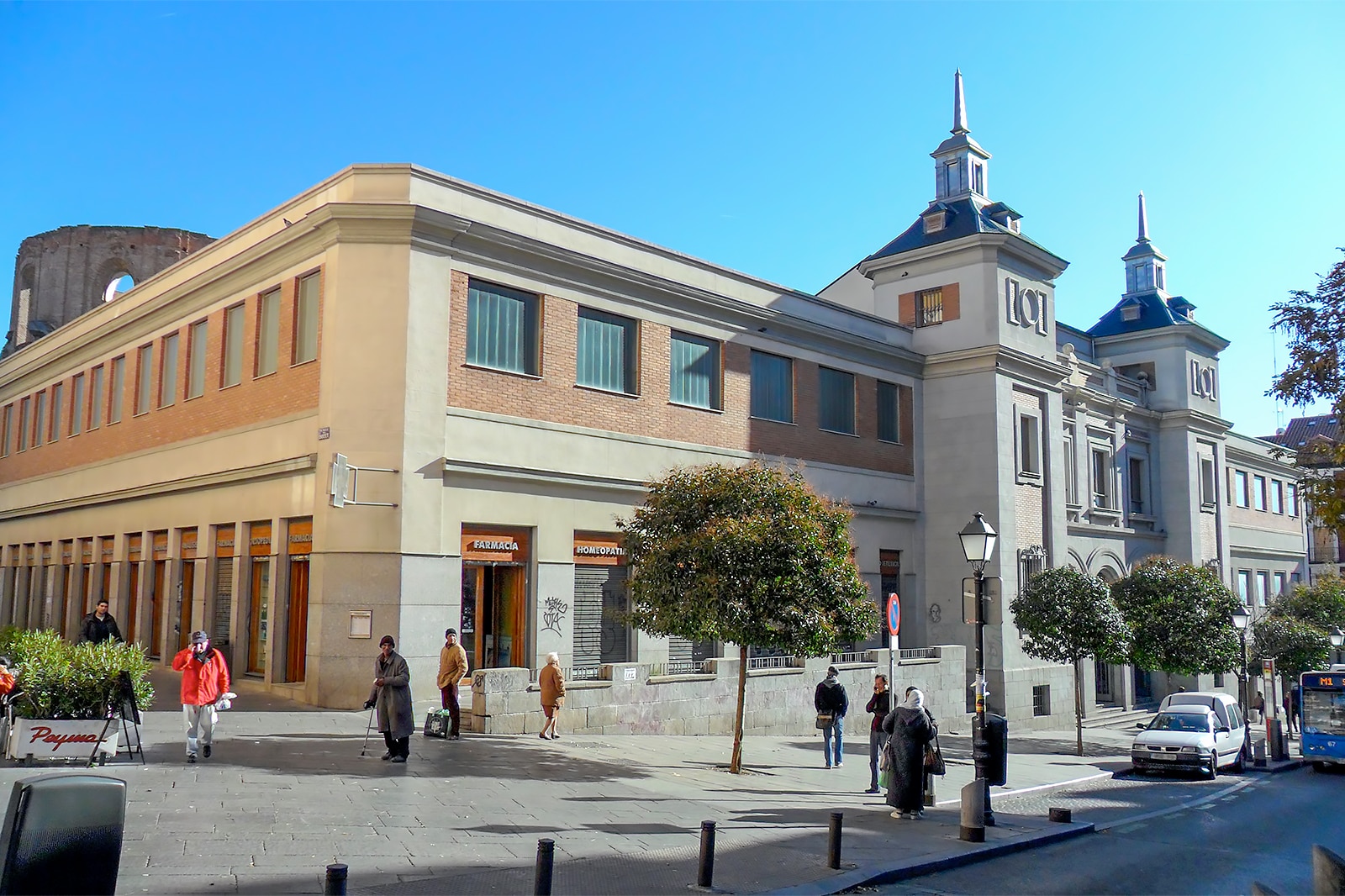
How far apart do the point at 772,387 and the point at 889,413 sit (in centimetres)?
562

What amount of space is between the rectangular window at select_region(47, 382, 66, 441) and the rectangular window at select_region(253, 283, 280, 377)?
1379 cm

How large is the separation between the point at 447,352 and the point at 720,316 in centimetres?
833

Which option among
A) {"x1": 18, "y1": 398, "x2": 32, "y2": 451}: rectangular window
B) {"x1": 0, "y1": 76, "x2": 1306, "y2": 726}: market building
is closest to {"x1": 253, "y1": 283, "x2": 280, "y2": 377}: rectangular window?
{"x1": 0, "y1": 76, "x2": 1306, "y2": 726}: market building

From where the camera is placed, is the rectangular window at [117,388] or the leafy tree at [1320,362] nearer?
the leafy tree at [1320,362]

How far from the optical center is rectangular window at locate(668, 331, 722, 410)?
2572cm

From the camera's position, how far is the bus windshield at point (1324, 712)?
26984 mm

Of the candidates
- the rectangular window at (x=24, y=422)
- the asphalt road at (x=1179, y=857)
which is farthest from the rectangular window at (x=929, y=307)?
the rectangular window at (x=24, y=422)

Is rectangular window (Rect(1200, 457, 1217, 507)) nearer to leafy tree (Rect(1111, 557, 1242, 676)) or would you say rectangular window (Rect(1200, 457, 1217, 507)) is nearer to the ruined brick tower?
leafy tree (Rect(1111, 557, 1242, 676))

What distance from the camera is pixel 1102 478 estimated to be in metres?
40.5

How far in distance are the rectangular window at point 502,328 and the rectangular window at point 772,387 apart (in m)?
7.30

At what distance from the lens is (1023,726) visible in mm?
31484

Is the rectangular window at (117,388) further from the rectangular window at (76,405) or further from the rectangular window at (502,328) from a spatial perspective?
the rectangular window at (502,328)

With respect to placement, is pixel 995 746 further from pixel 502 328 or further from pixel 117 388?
pixel 117 388

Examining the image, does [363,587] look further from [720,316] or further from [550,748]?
[720,316]
